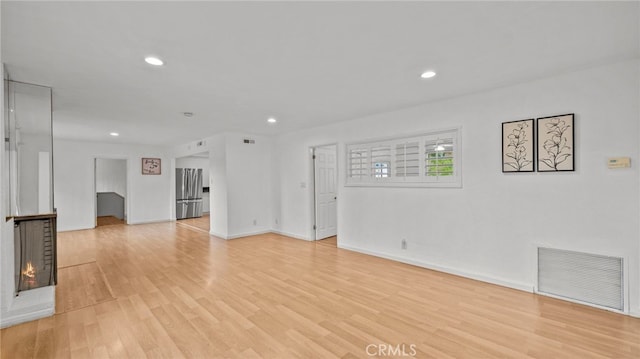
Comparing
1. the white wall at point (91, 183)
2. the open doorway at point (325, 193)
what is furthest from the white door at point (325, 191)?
the white wall at point (91, 183)

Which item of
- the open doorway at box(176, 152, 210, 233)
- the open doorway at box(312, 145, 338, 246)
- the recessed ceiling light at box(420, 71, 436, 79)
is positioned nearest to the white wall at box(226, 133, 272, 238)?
the open doorway at box(312, 145, 338, 246)

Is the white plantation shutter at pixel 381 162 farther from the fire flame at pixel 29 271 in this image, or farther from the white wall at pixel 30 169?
the fire flame at pixel 29 271

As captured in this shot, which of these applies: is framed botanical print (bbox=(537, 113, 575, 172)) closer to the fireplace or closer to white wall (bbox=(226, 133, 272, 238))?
white wall (bbox=(226, 133, 272, 238))

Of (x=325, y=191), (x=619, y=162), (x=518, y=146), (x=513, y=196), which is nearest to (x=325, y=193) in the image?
(x=325, y=191)

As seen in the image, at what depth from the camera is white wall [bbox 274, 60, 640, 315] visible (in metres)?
2.59

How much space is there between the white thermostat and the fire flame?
603 centimetres

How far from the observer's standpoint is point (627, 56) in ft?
8.10

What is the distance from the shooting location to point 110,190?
33.4ft

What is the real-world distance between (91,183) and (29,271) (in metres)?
5.80

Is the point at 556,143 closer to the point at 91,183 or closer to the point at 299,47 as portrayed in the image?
the point at 299,47

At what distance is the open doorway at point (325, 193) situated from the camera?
5941mm

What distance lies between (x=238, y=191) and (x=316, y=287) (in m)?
3.59

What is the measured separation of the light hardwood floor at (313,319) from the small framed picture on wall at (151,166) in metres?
5.21

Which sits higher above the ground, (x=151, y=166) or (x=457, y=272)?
(x=151, y=166)
